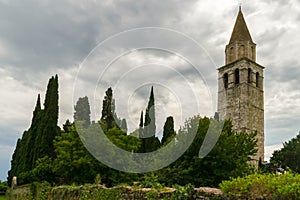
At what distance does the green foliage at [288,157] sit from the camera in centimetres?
3177

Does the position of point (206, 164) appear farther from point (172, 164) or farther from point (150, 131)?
point (150, 131)

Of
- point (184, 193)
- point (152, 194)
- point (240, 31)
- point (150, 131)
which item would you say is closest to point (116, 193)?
point (152, 194)

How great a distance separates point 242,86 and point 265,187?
31777 mm

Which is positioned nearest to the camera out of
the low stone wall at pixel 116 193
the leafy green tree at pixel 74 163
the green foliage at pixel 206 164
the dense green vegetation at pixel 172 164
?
the low stone wall at pixel 116 193

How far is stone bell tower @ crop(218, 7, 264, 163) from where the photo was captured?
3512cm

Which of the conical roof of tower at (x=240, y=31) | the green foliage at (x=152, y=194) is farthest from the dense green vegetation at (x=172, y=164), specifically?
the conical roof of tower at (x=240, y=31)

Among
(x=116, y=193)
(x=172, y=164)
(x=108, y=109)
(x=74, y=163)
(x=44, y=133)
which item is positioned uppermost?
(x=108, y=109)

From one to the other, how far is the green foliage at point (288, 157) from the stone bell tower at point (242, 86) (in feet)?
6.25

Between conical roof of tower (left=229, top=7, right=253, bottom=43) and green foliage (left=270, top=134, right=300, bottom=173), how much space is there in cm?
1160

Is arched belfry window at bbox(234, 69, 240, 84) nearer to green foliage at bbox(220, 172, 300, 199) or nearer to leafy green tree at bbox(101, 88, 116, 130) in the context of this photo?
leafy green tree at bbox(101, 88, 116, 130)

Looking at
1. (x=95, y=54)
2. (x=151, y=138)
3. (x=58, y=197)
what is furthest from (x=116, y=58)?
(x=151, y=138)

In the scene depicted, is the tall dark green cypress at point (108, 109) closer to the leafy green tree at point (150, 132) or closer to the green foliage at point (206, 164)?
the leafy green tree at point (150, 132)

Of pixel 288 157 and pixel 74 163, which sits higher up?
pixel 288 157

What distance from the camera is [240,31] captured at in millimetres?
36281
